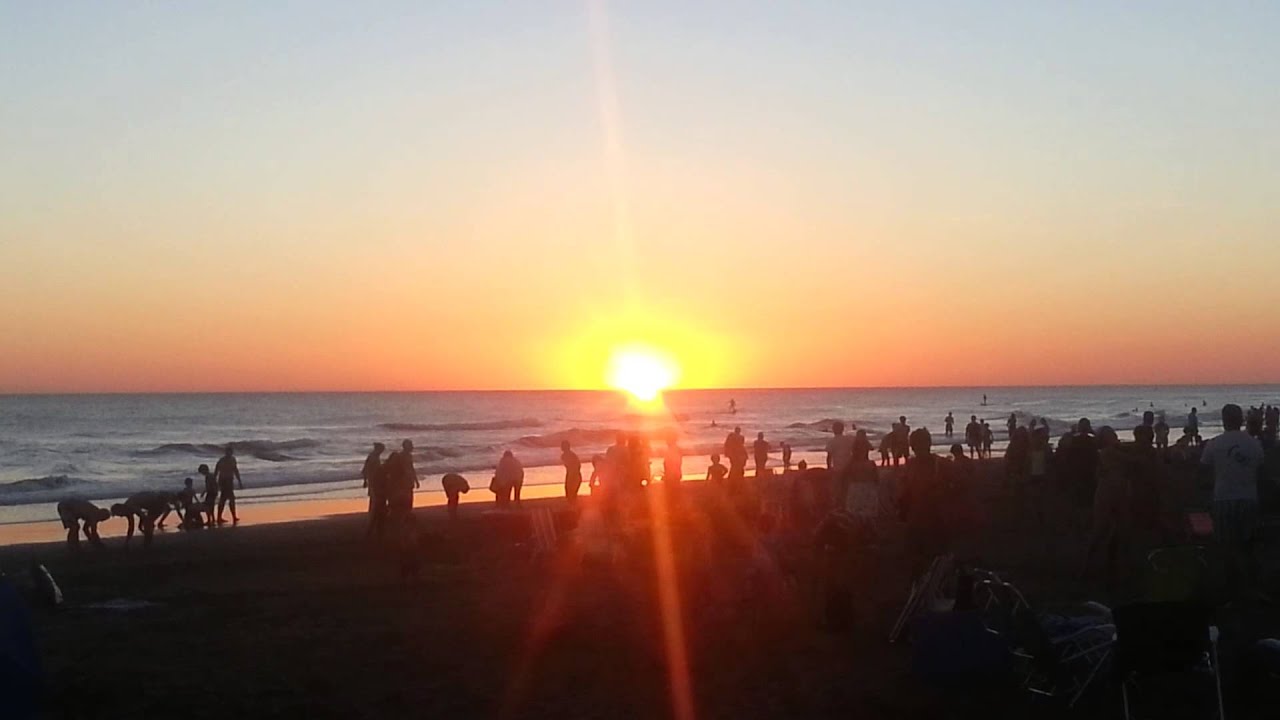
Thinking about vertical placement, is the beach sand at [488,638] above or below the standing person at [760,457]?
below

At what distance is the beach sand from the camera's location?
777 cm

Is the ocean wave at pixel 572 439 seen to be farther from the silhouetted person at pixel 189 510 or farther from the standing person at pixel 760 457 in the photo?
the silhouetted person at pixel 189 510

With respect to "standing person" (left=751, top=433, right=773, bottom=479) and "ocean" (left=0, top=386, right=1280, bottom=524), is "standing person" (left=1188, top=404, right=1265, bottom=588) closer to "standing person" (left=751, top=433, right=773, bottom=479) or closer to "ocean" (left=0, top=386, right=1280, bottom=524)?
"standing person" (left=751, top=433, right=773, bottom=479)

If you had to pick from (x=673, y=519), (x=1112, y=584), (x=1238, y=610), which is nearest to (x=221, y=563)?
(x=673, y=519)

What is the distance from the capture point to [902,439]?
26.4 m

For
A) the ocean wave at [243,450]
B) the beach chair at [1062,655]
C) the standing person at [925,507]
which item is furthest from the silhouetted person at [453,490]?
the ocean wave at [243,450]

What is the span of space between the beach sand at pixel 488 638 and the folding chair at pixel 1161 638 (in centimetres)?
113

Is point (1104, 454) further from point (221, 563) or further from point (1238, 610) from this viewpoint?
point (221, 563)

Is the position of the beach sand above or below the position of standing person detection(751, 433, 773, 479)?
below

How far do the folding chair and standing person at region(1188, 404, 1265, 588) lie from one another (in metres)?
4.42

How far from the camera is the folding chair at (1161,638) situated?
20.4 ft

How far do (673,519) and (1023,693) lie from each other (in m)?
7.35

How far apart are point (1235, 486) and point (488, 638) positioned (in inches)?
260

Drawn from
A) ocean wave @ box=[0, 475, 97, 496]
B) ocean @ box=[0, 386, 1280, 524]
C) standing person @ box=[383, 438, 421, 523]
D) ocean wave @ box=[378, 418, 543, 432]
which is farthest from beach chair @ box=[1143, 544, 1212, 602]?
ocean wave @ box=[378, 418, 543, 432]
